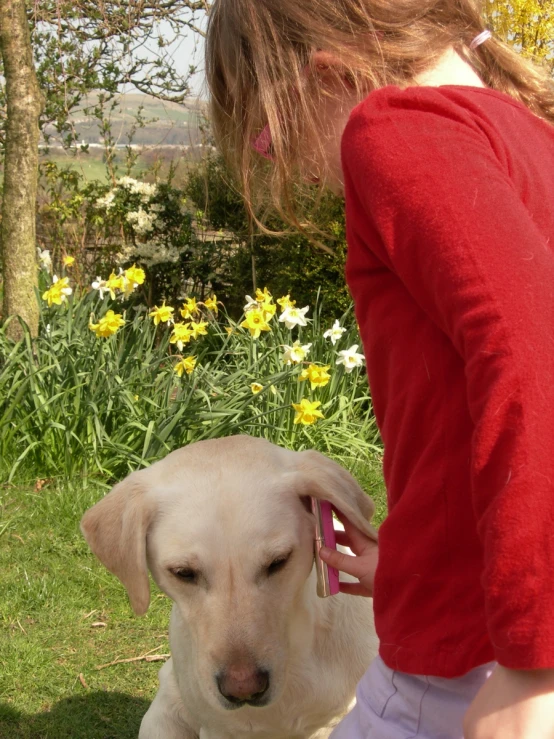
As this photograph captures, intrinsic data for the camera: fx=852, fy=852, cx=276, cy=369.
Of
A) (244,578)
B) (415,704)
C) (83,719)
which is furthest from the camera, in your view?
(83,719)

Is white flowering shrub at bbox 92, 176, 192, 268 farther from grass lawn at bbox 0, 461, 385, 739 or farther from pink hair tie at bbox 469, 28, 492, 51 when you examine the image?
pink hair tie at bbox 469, 28, 492, 51

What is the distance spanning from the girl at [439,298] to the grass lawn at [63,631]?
191 centimetres

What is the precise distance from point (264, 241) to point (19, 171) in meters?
2.35

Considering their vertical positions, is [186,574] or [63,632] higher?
[186,574]

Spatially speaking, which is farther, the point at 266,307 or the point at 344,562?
the point at 266,307

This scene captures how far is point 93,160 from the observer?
8.75 m

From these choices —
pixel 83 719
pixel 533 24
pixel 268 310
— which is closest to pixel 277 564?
pixel 83 719

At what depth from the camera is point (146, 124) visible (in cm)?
902

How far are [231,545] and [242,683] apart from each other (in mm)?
334

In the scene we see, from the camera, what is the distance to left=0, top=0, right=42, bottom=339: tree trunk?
17.7 ft

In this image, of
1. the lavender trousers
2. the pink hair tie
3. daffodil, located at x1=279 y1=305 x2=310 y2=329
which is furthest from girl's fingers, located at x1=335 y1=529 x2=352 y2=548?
daffodil, located at x1=279 y1=305 x2=310 y2=329

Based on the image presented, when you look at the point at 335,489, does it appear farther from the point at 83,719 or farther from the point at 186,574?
the point at 83,719

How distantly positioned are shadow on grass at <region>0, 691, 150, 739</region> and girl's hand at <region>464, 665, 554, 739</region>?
2448 millimetres

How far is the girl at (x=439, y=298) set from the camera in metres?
1.08
